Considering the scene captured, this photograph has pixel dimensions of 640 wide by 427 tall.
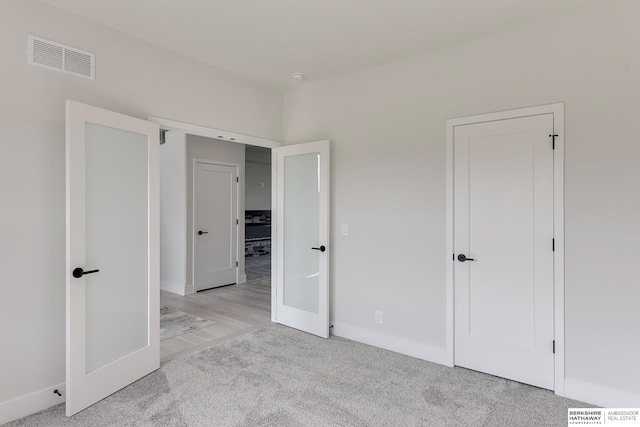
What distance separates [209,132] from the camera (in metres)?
3.56

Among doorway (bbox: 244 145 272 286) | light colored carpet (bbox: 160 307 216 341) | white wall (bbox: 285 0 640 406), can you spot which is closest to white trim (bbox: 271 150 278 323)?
white wall (bbox: 285 0 640 406)

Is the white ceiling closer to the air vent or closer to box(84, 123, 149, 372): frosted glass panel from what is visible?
the air vent

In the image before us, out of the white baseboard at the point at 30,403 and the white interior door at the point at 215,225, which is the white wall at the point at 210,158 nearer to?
the white interior door at the point at 215,225

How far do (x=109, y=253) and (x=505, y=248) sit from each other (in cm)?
316

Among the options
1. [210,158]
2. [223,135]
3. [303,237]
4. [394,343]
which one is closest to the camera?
[394,343]

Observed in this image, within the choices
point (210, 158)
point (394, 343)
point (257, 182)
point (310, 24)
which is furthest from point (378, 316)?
point (257, 182)

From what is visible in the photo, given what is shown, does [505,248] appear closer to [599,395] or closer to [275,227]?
[599,395]

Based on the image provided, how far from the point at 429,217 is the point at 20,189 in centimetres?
319

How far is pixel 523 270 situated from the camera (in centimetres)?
280

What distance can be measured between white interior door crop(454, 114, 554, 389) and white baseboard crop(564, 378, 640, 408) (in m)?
0.13

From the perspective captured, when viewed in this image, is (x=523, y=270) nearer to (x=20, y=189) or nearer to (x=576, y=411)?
(x=576, y=411)

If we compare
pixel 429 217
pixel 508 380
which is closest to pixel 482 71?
pixel 429 217

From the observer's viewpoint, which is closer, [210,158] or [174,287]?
[174,287]

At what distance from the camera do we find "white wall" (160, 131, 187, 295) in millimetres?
5629
